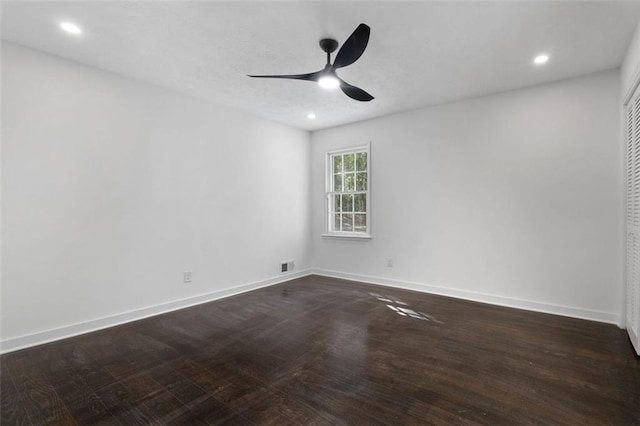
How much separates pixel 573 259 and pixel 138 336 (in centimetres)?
470

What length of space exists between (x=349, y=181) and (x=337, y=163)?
0.45 metres

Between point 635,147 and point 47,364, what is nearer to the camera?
point 47,364

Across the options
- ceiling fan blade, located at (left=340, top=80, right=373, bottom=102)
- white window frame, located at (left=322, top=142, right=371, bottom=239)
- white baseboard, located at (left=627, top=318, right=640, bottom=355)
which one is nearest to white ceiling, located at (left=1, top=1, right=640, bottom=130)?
ceiling fan blade, located at (left=340, top=80, right=373, bottom=102)

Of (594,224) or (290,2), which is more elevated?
(290,2)

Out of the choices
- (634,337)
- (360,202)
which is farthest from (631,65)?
(360,202)

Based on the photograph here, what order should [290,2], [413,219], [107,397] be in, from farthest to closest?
[413,219]
[290,2]
[107,397]

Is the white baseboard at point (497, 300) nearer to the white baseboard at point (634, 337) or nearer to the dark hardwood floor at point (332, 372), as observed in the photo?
the dark hardwood floor at point (332, 372)

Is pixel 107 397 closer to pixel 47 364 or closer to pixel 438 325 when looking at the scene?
pixel 47 364

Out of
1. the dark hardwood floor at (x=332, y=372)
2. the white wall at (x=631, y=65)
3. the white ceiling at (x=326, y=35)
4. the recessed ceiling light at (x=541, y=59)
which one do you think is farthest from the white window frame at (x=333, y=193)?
the white wall at (x=631, y=65)

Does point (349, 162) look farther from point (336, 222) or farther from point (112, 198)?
point (112, 198)

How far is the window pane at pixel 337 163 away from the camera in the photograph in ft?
18.1

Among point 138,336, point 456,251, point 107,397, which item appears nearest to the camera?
point 107,397

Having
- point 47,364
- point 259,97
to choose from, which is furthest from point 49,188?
point 259,97

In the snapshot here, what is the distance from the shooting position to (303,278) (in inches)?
209
